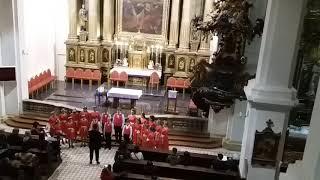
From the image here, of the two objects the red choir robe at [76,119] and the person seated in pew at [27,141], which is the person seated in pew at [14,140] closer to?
the person seated in pew at [27,141]

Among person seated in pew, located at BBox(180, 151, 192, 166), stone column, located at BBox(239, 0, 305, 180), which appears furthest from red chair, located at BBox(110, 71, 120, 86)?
stone column, located at BBox(239, 0, 305, 180)

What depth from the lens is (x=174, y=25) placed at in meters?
16.4

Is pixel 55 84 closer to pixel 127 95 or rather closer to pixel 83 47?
pixel 83 47

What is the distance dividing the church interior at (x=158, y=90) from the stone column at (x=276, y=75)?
Answer: 2 cm

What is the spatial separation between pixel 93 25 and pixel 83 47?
41.0 inches

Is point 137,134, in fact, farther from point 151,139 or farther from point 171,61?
point 171,61

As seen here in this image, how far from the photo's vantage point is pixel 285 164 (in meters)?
9.18

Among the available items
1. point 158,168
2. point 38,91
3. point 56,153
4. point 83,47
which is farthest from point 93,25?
point 158,168

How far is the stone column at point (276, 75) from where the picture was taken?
24.2 feet

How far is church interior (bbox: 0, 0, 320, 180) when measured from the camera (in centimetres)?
788

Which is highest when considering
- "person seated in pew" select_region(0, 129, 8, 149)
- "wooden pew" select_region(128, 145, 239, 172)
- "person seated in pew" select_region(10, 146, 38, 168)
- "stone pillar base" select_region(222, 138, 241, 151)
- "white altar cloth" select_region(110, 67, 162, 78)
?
"white altar cloth" select_region(110, 67, 162, 78)

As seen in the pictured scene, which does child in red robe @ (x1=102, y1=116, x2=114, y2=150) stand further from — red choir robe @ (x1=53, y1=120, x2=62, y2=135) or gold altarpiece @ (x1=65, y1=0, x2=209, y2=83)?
gold altarpiece @ (x1=65, y1=0, x2=209, y2=83)

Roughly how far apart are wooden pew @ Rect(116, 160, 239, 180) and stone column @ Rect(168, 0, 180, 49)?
27.7ft

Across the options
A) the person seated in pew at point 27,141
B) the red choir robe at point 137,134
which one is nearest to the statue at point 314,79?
the red choir robe at point 137,134
